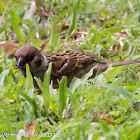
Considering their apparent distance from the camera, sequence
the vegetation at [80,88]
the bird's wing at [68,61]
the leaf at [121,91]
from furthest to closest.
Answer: the bird's wing at [68,61] → the leaf at [121,91] → the vegetation at [80,88]

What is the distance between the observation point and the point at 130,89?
3.53 m

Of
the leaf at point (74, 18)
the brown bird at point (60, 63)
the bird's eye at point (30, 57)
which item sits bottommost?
the brown bird at point (60, 63)

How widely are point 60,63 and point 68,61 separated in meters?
0.09

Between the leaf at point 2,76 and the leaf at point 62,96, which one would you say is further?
the leaf at point 2,76

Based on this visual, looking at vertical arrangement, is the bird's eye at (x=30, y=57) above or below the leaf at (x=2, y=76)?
above

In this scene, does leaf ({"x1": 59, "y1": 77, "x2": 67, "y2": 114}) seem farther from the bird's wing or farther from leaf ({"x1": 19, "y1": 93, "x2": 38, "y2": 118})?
the bird's wing

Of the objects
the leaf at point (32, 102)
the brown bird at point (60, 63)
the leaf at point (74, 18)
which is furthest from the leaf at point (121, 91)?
the leaf at point (74, 18)

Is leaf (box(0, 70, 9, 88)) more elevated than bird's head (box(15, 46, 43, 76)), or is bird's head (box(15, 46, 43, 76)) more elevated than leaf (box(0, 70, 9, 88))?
bird's head (box(15, 46, 43, 76))

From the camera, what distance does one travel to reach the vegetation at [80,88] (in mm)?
2947

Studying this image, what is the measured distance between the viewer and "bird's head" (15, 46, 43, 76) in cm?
477

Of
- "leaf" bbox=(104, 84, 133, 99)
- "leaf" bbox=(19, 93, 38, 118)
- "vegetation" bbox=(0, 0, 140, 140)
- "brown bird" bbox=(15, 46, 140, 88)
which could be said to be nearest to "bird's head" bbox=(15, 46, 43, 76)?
"brown bird" bbox=(15, 46, 140, 88)

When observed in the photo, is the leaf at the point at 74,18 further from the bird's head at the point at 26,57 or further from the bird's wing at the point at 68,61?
the bird's head at the point at 26,57

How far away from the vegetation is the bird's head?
5.8 inches

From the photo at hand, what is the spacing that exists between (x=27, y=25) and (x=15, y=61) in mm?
1104
